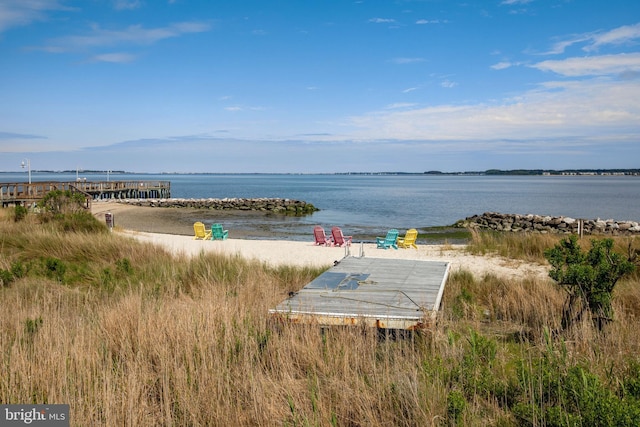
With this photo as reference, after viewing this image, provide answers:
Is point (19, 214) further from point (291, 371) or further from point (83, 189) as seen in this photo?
point (83, 189)

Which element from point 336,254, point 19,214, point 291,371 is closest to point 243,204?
point 19,214

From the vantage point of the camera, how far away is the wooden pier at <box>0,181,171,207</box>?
33031 millimetres

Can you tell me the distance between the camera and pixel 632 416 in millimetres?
2865

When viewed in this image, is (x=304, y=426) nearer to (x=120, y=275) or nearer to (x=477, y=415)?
(x=477, y=415)

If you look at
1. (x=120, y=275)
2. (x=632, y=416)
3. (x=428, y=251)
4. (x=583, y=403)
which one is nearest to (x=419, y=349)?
(x=583, y=403)

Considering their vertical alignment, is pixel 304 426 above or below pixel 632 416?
below

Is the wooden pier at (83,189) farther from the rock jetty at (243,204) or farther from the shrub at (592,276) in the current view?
the shrub at (592,276)

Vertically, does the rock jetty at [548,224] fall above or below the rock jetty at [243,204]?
below

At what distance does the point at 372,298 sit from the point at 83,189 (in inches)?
1913

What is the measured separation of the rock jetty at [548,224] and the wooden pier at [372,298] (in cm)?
2224

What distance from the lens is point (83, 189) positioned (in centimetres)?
4834

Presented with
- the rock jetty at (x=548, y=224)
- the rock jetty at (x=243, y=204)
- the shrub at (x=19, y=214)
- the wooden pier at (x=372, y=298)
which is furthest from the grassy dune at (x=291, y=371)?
the rock jetty at (x=243, y=204)

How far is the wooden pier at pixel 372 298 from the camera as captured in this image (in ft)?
16.8

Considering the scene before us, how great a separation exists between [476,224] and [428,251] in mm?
17112
